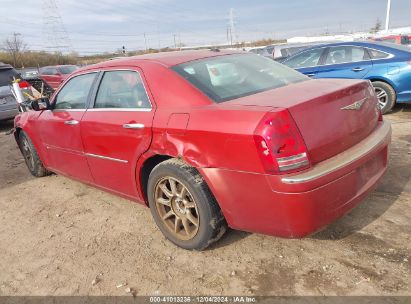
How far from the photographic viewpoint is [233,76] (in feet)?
10.6

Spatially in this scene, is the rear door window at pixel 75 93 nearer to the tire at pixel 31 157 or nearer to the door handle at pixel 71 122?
the door handle at pixel 71 122

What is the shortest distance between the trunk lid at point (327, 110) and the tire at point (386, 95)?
4430 mm

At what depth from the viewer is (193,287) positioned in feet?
8.66

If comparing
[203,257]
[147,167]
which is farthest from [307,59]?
[203,257]

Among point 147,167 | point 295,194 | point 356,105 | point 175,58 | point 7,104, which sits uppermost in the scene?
point 175,58

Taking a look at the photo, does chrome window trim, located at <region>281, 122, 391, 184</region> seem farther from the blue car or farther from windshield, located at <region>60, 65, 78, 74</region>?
windshield, located at <region>60, 65, 78, 74</region>

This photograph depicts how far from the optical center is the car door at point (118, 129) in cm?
321

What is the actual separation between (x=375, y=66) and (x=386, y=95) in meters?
0.59

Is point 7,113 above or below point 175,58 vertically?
below

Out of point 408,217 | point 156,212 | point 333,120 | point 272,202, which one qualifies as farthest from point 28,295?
point 408,217

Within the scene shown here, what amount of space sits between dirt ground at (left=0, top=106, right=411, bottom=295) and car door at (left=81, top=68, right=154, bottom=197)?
1.59 ft

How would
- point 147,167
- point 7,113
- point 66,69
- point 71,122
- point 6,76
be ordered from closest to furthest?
point 147,167, point 71,122, point 7,113, point 6,76, point 66,69

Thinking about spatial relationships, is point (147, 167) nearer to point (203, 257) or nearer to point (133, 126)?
point (133, 126)

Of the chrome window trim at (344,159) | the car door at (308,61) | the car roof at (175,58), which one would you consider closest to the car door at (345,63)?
the car door at (308,61)
